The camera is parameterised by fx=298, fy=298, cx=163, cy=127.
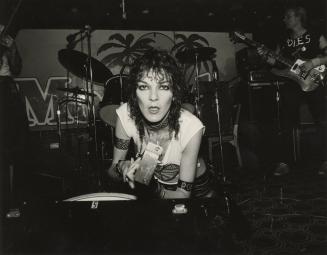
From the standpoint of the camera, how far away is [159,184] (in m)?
2.07

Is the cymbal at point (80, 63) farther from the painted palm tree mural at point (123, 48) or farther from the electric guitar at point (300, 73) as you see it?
the painted palm tree mural at point (123, 48)

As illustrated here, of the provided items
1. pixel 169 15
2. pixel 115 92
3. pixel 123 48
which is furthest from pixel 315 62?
pixel 123 48

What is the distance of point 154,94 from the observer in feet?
5.85

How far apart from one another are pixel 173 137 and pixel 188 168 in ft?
0.74

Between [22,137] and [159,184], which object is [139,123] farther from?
[22,137]

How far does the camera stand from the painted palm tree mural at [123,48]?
7133 millimetres

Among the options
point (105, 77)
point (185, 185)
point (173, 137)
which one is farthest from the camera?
point (105, 77)

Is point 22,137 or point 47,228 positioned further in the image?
point 22,137

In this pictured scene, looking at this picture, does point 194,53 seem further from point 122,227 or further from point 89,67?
point 122,227

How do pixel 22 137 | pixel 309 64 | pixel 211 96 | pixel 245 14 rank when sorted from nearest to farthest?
pixel 22 137 < pixel 309 64 < pixel 211 96 < pixel 245 14

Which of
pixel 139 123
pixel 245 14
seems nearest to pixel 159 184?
pixel 139 123

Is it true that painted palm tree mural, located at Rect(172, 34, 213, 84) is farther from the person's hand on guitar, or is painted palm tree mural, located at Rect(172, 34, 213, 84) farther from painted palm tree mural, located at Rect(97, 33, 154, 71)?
the person's hand on guitar

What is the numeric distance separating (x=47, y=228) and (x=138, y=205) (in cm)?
31

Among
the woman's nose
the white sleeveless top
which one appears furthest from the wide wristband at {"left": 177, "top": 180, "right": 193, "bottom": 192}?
the woman's nose
